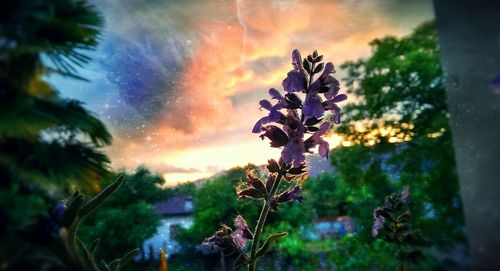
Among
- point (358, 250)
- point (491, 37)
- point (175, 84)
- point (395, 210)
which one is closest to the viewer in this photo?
point (395, 210)

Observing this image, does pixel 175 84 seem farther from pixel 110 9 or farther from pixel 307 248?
pixel 307 248

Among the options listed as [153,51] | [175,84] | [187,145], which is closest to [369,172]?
[187,145]

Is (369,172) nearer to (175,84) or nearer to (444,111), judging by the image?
(444,111)

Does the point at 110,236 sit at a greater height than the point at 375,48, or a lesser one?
lesser

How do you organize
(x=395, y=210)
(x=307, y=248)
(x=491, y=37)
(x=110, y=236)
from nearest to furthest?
(x=395, y=210), (x=491, y=37), (x=110, y=236), (x=307, y=248)

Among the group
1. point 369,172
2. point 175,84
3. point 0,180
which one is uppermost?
point 175,84

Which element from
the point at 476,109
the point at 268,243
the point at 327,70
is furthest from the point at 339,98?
the point at 476,109

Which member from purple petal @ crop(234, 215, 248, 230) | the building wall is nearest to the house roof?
the building wall

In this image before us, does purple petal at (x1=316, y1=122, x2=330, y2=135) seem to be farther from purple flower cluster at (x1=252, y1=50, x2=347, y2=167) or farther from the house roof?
the house roof

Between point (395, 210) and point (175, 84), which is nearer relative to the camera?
point (395, 210)
